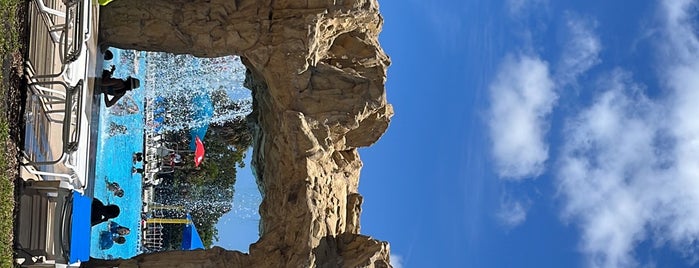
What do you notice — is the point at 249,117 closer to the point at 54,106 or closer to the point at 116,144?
the point at 116,144

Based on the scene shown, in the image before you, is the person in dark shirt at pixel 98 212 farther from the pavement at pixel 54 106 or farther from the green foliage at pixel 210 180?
the green foliage at pixel 210 180

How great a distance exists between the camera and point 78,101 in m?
12.9

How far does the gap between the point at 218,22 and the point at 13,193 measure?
22.3 ft

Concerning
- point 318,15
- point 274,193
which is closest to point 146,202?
point 274,193

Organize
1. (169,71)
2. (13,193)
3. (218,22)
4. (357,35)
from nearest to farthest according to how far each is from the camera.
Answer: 1. (13,193)
2. (218,22)
3. (357,35)
4. (169,71)

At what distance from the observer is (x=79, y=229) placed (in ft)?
44.0

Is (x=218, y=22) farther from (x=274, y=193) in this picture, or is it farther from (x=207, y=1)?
(x=274, y=193)

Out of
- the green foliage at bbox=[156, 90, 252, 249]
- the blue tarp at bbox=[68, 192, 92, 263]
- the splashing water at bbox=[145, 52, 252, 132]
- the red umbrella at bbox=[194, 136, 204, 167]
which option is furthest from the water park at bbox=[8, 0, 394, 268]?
the green foliage at bbox=[156, 90, 252, 249]

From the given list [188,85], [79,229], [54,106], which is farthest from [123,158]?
[79,229]

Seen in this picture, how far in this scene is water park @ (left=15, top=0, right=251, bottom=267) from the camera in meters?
13.0

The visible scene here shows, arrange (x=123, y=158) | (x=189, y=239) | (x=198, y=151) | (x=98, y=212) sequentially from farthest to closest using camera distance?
(x=198, y=151) → (x=189, y=239) → (x=123, y=158) → (x=98, y=212)

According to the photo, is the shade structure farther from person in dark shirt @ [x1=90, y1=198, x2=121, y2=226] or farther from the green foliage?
person in dark shirt @ [x1=90, y1=198, x2=121, y2=226]

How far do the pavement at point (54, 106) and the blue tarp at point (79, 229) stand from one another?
0.65 meters

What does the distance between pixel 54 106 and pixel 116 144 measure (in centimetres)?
1072
